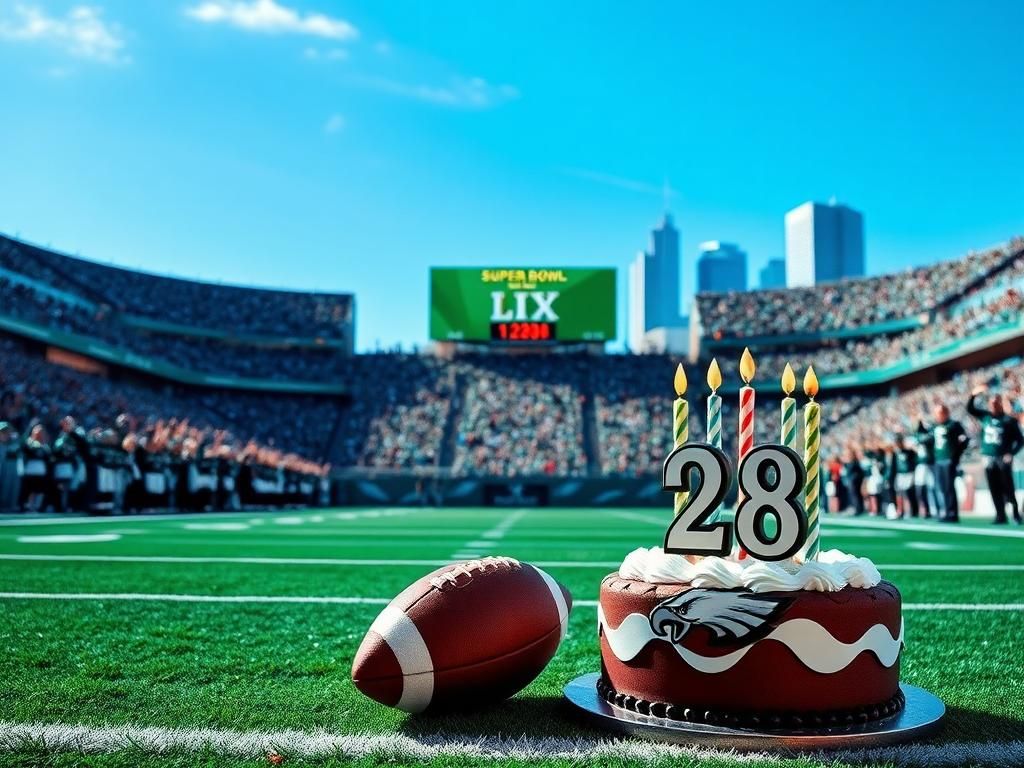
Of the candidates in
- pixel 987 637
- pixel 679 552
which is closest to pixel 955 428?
pixel 987 637

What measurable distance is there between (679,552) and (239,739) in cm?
120

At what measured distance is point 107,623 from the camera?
3.68 meters

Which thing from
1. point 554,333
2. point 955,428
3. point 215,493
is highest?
point 554,333

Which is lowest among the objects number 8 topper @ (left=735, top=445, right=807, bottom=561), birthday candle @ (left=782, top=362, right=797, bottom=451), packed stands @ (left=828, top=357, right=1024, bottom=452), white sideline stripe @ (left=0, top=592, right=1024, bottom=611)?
white sideline stripe @ (left=0, top=592, right=1024, bottom=611)

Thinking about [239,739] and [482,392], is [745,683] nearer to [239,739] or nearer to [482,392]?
[239,739]

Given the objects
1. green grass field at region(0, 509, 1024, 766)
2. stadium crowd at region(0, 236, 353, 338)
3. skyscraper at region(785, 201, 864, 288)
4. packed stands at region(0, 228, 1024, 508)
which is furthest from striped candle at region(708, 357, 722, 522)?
skyscraper at region(785, 201, 864, 288)

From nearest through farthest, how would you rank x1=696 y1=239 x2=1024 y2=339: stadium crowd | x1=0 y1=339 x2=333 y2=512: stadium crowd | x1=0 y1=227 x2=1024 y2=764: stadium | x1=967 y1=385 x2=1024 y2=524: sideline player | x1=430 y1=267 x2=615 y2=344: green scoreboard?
x1=0 y1=227 x2=1024 y2=764: stadium → x1=967 y1=385 x2=1024 y2=524: sideline player → x1=0 y1=339 x2=333 y2=512: stadium crowd → x1=696 y1=239 x2=1024 y2=339: stadium crowd → x1=430 y1=267 x2=615 y2=344: green scoreboard

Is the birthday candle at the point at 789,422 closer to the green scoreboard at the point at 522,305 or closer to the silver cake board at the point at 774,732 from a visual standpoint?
the silver cake board at the point at 774,732

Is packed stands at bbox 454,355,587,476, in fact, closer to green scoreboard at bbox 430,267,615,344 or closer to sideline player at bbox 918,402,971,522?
green scoreboard at bbox 430,267,615,344

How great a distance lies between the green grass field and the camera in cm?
197

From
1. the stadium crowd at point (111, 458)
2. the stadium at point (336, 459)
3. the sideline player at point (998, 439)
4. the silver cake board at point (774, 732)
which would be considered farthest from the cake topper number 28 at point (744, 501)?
the stadium crowd at point (111, 458)

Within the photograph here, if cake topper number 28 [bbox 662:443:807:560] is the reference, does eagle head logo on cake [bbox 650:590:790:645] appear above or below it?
below

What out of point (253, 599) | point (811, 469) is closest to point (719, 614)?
point (811, 469)

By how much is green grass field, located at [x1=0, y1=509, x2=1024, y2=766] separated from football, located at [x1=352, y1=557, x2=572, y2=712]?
0.27 ft
